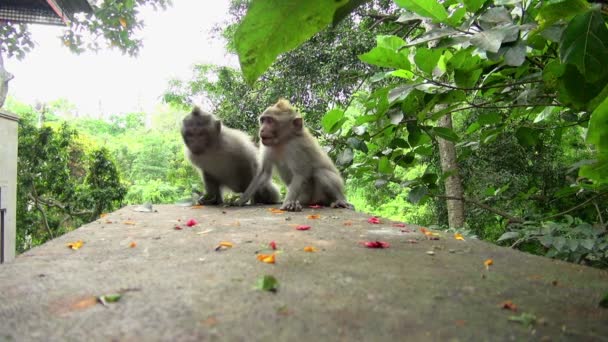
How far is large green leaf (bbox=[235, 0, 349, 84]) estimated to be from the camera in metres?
0.62

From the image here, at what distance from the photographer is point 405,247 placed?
2.29 m

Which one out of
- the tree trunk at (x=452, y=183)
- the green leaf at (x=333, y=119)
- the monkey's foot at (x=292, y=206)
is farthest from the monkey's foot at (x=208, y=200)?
the tree trunk at (x=452, y=183)

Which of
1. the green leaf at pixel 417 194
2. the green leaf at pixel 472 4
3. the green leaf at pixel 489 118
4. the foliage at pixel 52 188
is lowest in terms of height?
the foliage at pixel 52 188

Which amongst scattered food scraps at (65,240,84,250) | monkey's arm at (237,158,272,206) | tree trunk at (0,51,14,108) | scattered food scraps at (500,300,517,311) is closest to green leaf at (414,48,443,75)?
scattered food scraps at (500,300,517,311)

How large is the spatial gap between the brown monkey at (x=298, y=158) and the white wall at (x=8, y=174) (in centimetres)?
380

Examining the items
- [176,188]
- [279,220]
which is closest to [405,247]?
[279,220]

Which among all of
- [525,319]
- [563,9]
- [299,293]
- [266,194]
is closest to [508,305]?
[525,319]

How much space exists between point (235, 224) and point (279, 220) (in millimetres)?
409

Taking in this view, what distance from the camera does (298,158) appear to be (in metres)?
5.23

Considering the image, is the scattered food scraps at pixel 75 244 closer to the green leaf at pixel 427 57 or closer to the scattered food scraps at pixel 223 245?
the scattered food scraps at pixel 223 245

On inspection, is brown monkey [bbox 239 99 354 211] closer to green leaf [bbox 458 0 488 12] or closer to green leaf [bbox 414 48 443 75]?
green leaf [bbox 414 48 443 75]

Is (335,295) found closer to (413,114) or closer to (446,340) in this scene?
(446,340)

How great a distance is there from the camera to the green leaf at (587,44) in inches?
43.0

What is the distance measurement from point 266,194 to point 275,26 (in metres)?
5.11
